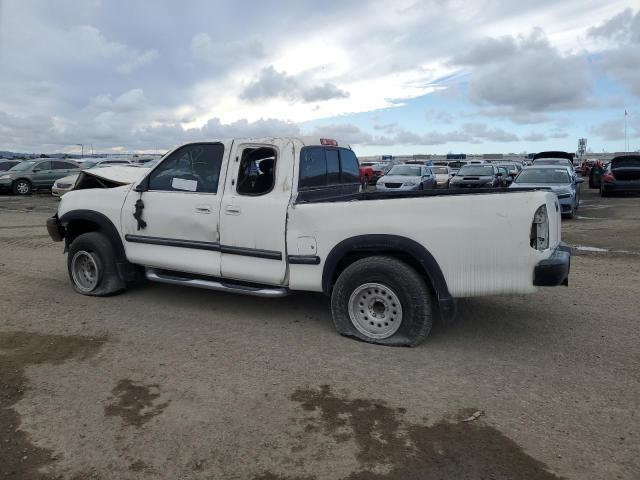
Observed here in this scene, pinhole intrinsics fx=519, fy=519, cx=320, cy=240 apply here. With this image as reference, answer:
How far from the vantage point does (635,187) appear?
62.6ft

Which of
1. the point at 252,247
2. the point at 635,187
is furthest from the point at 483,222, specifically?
the point at 635,187

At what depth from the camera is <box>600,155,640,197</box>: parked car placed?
63.0 ft

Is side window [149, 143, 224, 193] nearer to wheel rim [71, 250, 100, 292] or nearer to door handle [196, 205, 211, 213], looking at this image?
door handle [196, 205, 211, 213]

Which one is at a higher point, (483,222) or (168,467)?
(483,222)

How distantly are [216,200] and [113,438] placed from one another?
8.58ft

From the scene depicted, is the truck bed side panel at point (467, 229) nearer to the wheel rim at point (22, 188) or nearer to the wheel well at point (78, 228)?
the wheel well at point (78, 228)

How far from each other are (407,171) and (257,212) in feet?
57.8

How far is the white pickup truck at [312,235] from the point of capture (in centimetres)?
410

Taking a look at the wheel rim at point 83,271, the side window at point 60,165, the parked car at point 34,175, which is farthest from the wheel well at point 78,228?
the side window at point 60,165

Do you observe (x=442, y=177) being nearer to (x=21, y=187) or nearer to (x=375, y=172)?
(x=375, y=172)

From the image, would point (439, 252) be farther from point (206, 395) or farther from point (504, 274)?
point (206, 395)

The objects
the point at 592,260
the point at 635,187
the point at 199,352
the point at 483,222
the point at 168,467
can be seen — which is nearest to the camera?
the point at 168,467

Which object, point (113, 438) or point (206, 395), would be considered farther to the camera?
point (206, 395)

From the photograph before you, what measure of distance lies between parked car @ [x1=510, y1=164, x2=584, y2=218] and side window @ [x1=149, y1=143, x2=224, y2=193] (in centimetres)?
1105
